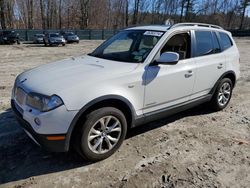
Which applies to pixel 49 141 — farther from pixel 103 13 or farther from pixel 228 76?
pixel 103 13

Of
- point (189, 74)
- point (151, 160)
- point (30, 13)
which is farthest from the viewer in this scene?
point (30, 13)

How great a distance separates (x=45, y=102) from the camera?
3.05 metres

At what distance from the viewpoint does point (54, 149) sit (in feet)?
10.3

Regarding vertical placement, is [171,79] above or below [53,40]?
above

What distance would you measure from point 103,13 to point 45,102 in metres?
59.4

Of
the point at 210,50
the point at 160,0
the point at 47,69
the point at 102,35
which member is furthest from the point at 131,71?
the point at 160,0

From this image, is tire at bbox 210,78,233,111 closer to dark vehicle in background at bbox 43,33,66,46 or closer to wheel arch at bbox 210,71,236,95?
wheel arch at bbox 210,71,236,95

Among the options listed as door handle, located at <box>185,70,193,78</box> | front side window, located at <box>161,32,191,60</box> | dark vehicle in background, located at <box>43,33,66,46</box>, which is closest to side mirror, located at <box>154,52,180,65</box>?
front side window, located at <box>161,32,191,60</box>

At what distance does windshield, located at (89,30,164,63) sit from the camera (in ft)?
13.1

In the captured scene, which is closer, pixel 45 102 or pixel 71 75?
pixel 45 102

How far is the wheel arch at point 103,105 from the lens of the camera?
312cm

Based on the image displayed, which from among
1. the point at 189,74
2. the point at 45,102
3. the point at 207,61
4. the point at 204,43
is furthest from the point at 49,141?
the point at 204,43

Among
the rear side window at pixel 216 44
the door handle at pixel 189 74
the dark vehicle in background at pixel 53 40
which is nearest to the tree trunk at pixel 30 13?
the dark vehicle in background at pixel 53 40

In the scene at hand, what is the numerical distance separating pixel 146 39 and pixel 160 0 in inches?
2583
